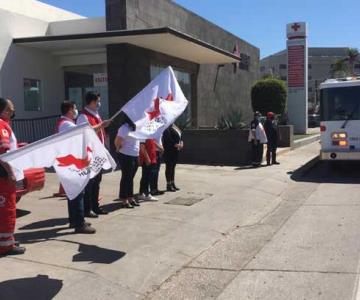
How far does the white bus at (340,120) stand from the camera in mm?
14164

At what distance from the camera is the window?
1816cm

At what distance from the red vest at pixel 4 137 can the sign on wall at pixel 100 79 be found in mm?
12148

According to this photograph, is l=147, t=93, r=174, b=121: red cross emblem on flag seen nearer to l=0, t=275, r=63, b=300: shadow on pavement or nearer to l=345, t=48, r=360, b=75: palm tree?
l=0, t=275, r=63, b=300: shadow on pavement

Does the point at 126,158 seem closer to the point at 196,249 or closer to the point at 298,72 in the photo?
the point at 196,249

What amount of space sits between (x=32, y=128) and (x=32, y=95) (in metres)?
1.14

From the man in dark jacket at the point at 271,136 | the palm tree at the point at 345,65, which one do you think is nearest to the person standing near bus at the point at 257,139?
the man in dark jacket at the point at 271,136

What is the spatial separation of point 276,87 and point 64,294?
27.1m

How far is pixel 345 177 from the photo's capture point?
14.5 m

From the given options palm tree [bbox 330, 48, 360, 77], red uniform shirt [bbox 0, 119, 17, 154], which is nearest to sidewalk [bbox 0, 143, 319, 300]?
red uniform shirt [bbox 0, 119, 17, 154]

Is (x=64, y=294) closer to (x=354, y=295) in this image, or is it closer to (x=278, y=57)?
(x=354, y=295)

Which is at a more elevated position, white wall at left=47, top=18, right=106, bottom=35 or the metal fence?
white wall at left=47, top=18, right=106, bottom=35

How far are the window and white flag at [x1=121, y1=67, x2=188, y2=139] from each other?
33.8 ft

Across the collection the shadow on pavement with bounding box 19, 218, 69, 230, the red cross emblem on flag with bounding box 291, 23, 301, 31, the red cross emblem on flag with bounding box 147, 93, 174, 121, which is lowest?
the shadow on pavement with bounding box 19, 218, 69, 230

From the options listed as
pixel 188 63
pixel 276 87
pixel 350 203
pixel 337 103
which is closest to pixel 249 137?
pixel 337 103
